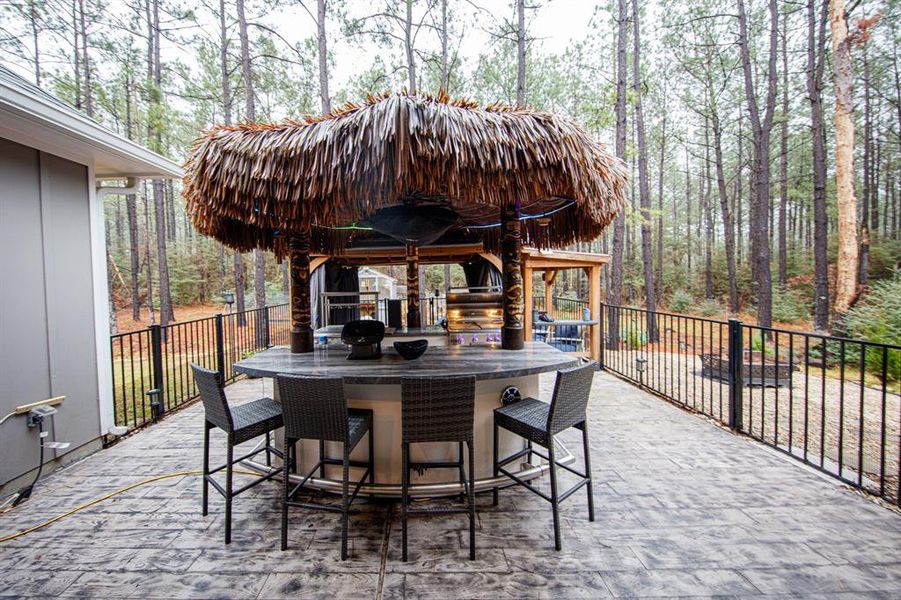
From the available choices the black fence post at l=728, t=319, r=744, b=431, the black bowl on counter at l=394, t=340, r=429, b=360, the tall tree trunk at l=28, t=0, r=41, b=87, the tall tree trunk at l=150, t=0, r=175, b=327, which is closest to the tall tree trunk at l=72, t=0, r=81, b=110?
the tall tree trunk at l=28, t=0, r=41, b=87

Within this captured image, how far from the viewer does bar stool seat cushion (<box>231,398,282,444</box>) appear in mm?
2262

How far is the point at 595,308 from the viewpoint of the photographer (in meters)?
6.83

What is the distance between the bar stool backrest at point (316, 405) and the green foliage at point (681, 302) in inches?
705

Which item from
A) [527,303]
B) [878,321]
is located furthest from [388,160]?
[878,321]

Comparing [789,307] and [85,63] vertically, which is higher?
[85,63]

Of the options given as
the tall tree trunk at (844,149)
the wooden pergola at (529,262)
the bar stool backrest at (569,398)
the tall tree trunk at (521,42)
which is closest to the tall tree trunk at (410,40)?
the tall tree trunk at (521,42)

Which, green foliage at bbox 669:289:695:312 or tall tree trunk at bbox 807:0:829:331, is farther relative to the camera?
green foliage at bbox 669:289:695:312

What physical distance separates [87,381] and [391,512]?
3.05 meters

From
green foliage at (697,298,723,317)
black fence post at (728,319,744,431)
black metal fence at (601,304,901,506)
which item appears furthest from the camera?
green foliage at (697,298,723,317)

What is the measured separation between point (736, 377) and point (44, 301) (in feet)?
20.2

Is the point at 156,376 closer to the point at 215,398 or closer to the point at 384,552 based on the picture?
the point at 215,398

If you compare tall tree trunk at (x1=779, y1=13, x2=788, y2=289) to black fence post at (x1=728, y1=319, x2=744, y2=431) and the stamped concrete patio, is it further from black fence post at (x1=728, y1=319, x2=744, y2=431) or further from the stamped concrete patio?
the stamped concrete patio

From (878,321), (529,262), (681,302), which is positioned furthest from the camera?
(681,302)

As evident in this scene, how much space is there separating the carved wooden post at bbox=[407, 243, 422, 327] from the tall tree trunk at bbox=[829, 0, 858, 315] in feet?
28.9
